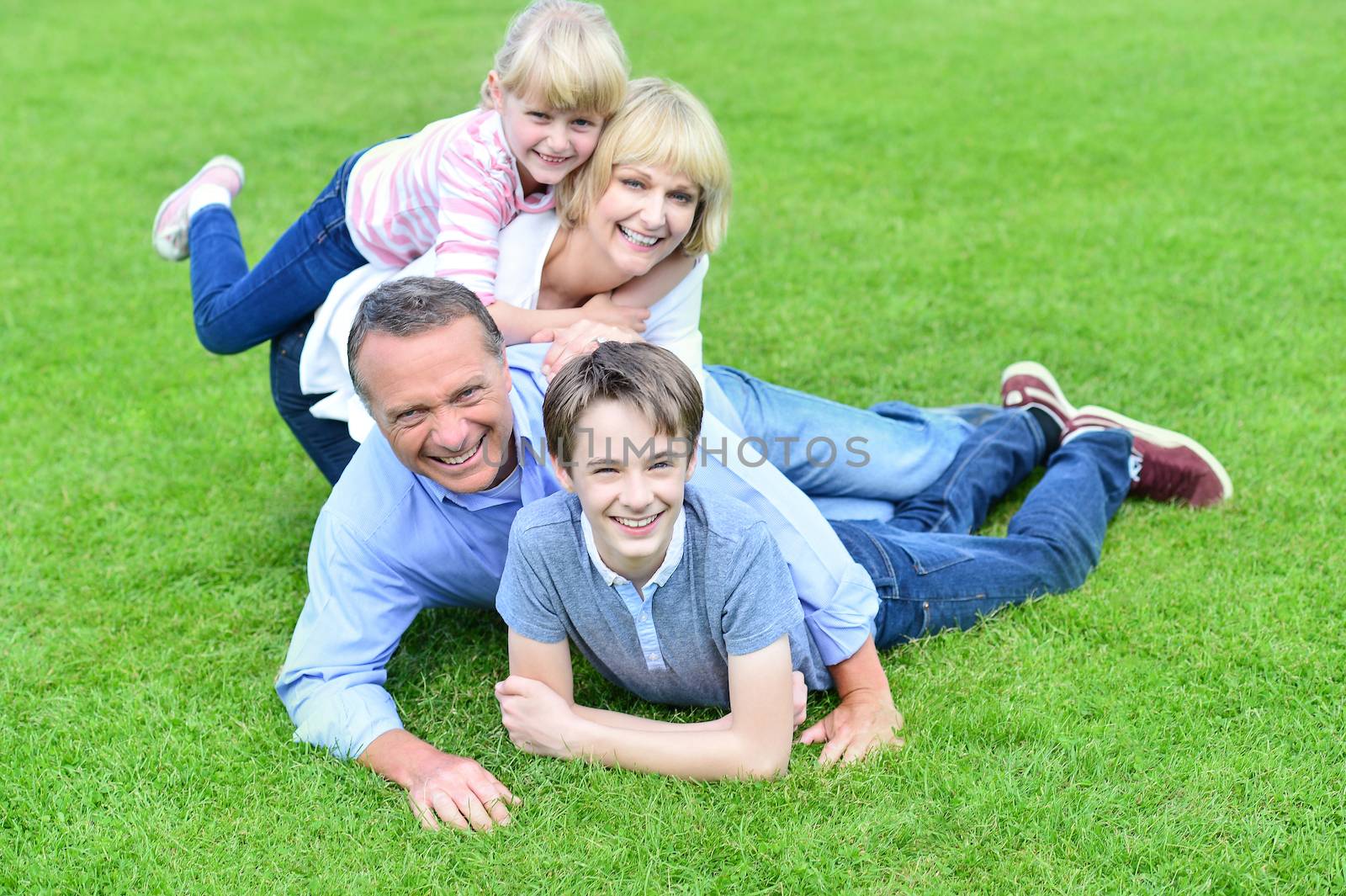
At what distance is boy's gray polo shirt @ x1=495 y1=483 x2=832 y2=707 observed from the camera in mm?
3061

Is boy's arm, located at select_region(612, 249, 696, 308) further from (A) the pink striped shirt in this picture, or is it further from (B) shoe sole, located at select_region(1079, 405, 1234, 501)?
(B) shoe sole, located at select_region(1079, 405, 1234, 501)

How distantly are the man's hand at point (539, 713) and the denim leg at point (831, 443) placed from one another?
1.39 metres

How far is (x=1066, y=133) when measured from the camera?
355 inches

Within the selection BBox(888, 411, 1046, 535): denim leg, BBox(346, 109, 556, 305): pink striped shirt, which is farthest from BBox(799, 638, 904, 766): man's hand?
BBox(346, 109, 556, 305): pink striped shirt

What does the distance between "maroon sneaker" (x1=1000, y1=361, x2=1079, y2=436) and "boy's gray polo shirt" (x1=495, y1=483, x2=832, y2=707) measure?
6.84ft

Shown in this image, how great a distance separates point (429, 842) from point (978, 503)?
2374 mm

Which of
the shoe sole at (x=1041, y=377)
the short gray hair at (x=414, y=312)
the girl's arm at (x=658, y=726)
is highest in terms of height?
the short gray hair at (x=414, y=312)

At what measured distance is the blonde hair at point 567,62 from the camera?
3.72m

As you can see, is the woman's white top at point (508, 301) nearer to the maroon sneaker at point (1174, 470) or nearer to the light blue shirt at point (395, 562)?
the light blue shirt at point (395, 562)

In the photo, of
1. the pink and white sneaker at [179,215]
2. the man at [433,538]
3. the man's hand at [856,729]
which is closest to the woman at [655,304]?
the man at [433,538]

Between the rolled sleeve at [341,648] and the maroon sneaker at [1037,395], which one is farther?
the maroon sneaker at [1037,395]

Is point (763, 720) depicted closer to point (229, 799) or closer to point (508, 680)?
point (508, 680)

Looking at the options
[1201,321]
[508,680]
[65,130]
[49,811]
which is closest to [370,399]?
[508,680]

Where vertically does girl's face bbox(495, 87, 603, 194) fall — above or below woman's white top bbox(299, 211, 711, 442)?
above
